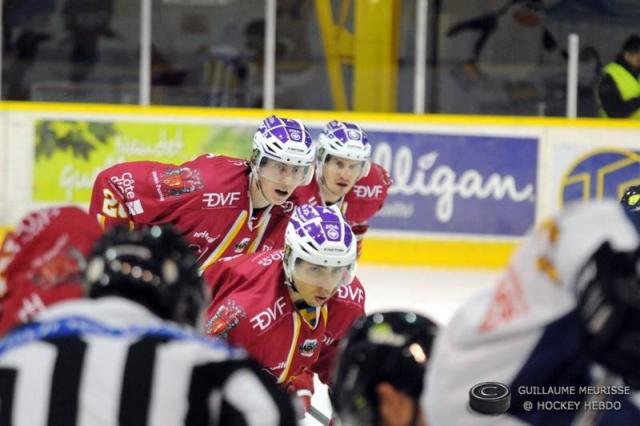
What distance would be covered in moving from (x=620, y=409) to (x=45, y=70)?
930 centimetres

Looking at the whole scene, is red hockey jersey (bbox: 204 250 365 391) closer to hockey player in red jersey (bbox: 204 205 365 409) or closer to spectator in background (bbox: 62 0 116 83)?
hockey player in red jersey (bbox: 204 205 365 409)

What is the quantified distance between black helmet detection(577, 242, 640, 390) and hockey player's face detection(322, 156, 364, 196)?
16.2 feet

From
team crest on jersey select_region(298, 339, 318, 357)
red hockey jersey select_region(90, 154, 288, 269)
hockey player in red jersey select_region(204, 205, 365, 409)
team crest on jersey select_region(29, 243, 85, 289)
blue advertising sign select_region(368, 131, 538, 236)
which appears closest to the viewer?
team crest on jersey select_region(29, 243, 85, 289)

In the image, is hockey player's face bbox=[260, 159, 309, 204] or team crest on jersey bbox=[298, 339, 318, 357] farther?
hockey player's face bbox=[260, 159, 309, 204]

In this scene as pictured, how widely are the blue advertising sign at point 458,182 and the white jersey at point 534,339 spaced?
7837 millimetres

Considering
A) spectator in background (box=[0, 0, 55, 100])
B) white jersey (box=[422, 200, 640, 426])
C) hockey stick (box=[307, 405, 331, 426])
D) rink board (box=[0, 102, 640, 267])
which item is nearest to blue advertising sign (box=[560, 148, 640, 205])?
rink board (box=[0, 102, 640, 267])

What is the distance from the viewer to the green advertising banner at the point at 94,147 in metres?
10.1

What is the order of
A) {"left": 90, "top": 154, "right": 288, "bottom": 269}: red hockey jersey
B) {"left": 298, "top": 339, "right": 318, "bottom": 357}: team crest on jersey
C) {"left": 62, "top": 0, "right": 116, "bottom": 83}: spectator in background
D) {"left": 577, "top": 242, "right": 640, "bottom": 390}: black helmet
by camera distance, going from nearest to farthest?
{"left": 577, "top": 242, "right": 640, "bottom": 390}: black helmet < {"left": 298, "top": 339, "right": 318, "bottom": 357}: team crest on jersey < {"left": 90, "top": 154, "right": 288, "bottom": 269}: red hockey jersey < {"left": 62, "top": 0, "right": 116, "bottom": 83}: spectator in background

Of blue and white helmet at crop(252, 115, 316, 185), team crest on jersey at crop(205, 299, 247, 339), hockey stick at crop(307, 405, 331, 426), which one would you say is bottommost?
hockey stick at crop(307, 405, 331, 426)

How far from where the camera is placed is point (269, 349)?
437cm

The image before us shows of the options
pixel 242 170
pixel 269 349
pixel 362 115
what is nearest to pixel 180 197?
pixel 242 170

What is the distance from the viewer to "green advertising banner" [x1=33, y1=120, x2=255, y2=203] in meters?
10.1

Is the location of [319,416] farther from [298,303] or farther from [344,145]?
[344,145]

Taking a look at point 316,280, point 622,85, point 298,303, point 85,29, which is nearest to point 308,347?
point 298,303
